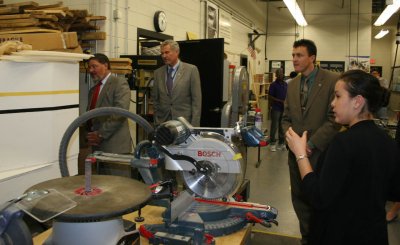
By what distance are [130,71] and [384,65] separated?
1456cm

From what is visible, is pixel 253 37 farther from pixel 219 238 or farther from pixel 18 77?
pixel 219 238

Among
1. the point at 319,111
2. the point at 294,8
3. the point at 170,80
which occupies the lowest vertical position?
the point at 319,111

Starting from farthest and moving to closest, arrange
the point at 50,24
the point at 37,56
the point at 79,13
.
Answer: the point at 79,13 < the point at 50,24 < the point at 37,56

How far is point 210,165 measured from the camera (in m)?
1.32

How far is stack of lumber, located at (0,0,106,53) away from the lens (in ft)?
10.8

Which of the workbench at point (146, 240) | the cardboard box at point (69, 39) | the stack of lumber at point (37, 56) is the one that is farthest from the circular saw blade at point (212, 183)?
the cardboard box at point (69, 39)

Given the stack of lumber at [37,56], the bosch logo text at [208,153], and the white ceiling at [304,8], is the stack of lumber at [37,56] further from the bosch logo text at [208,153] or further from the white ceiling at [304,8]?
the white ceiling at [304,8]

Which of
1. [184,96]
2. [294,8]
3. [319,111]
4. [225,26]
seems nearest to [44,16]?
[184,96]

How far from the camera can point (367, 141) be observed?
130 cm

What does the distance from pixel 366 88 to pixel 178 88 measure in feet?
7.41

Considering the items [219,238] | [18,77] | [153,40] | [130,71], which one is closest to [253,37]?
[153,40]

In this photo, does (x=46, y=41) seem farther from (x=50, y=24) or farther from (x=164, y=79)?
(x=164, y=79)

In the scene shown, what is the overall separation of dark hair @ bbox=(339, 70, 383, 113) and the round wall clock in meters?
3.94

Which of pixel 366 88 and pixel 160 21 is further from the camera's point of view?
pixel 160 21
